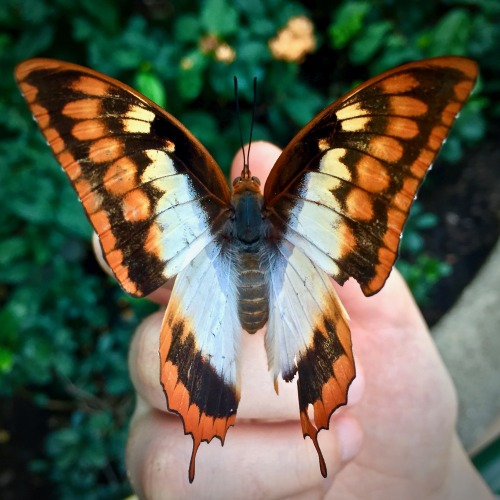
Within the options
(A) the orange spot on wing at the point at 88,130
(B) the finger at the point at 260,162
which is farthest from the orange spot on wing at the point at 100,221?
(B) the finger at the point at 260,162

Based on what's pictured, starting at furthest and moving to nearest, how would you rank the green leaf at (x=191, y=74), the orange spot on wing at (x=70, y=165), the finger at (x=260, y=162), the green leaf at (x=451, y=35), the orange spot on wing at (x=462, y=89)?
the green leaf at (x=451, y=35), the green leaf at (x=191, y=74), the finger at (x=260, y=162), the orange spot on wing at (x=70, y=165), the orange spot on wing at (x=462, y=89)

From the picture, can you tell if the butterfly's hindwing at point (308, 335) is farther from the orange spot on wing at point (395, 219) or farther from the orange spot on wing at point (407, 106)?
the orange spot on wing at point (407, 106)

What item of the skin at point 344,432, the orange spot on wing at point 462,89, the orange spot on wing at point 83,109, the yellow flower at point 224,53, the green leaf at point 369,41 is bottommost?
the skin at point 344,432

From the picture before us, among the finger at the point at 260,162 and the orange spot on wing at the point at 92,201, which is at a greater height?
the orange spot on wing at the point at 92,201

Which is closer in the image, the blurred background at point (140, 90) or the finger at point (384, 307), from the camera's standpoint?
the finger at point (384, 307)

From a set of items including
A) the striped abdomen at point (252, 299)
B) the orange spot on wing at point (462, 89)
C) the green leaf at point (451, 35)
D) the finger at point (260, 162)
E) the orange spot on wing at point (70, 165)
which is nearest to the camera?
the orange spot on wing at point (462, 89)

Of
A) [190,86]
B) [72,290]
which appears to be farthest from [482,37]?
[72,290]

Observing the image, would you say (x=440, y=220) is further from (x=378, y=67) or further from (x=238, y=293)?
(x=238, y=293)

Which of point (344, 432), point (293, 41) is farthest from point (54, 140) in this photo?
point (293, 41)
